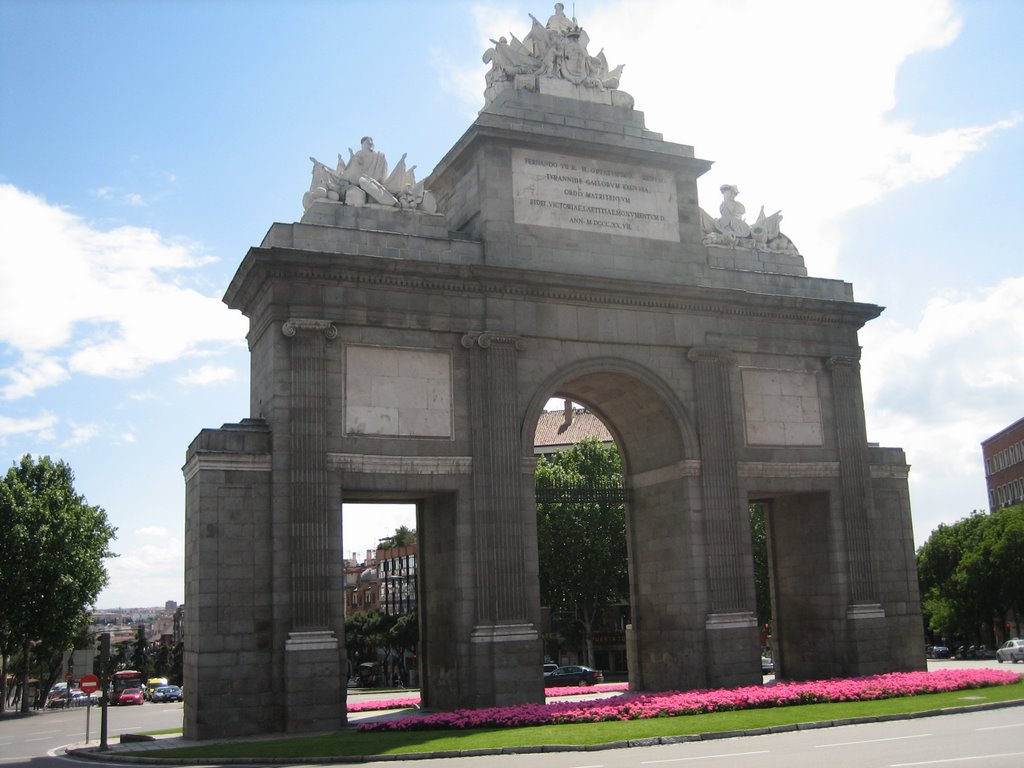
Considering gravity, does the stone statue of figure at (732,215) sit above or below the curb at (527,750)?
above

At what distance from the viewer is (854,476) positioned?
1328 inches

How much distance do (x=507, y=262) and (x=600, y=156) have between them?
4881 millimetres

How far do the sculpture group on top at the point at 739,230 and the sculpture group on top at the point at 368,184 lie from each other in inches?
381

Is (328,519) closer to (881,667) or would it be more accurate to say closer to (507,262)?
(507,262)

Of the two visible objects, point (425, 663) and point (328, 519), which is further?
point (425, 663)

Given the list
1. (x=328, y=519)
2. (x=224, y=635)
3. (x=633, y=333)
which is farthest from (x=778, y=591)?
(x=224, y=635)

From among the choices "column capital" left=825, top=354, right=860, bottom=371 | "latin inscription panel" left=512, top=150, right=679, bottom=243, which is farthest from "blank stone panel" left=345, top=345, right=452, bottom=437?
"column capital" left=825, top=354, right=860, bottom=371

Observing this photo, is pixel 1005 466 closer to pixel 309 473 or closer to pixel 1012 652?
pixel 1012 652

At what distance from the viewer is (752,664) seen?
1204 inches

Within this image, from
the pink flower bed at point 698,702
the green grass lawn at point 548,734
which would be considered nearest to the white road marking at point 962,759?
the green grass lawn at point 548,734

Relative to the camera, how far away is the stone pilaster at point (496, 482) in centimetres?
2820

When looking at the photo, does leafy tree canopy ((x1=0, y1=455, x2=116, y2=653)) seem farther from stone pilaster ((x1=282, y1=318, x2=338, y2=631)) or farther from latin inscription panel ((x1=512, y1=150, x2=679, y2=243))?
latin inscription panel ((x1=512, y1=150, x2=679, y2=243))

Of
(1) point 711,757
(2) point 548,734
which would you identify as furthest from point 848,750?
(2) point 548,734

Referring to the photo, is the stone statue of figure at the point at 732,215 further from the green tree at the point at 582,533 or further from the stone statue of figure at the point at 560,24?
the green tree at the point at 582,533
